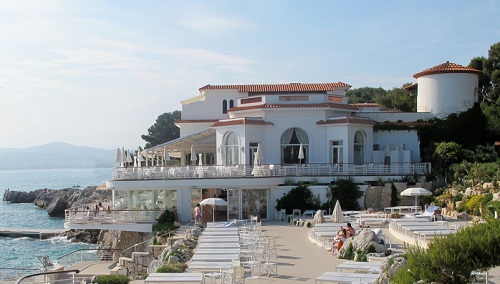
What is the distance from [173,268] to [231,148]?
2077 cm

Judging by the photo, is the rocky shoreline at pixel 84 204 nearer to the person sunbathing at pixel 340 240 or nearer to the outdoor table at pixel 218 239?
the outdoor table at pixel 218 239

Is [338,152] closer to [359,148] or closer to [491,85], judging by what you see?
[359,148]

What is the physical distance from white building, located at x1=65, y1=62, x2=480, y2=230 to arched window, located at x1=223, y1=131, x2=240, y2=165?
0.06m

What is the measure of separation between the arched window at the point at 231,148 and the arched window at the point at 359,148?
700 centimetres

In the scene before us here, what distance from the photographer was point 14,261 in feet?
142

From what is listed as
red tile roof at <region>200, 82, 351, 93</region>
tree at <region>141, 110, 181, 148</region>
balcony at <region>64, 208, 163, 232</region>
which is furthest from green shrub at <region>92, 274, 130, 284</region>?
tree at <region>141, 110, 181, 148</region>

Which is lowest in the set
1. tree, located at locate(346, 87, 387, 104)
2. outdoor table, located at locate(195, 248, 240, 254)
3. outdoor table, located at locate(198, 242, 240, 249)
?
outdoor table, located at locate(195, 248, 240, 254)

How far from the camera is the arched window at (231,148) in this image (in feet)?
127

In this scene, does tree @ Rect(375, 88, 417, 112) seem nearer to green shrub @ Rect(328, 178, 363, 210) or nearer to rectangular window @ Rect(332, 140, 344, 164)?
rectangular window @ Rect(332, 140, 344, 164)

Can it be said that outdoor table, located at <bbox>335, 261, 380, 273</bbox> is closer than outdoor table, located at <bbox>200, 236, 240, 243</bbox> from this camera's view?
Yes

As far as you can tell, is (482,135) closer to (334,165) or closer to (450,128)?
(450,128)

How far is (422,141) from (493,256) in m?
30.1

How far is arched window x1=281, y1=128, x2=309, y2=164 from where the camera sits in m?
39.3

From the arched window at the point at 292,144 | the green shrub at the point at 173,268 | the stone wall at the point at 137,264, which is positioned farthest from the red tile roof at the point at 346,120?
the green shrub at the point at 173,268
